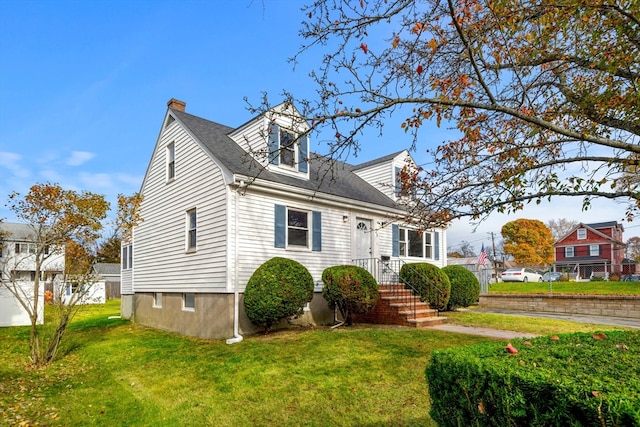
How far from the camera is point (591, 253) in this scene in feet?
138

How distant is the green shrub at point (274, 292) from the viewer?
939cm

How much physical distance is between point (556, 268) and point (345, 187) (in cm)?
4263

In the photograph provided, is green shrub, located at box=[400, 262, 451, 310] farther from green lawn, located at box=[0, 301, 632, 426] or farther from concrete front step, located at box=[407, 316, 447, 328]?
green lawn, located at box=[0, 301, 632, 426]

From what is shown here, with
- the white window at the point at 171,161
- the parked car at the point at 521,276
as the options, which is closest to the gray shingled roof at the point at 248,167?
the white window at the point at 171,161

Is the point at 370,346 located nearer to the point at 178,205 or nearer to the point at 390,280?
the point at 390,280

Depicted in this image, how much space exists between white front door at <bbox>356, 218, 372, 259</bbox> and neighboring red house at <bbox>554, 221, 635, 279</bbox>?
36.9 metres

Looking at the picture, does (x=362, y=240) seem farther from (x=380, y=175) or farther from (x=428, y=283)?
(x=380, y=175)

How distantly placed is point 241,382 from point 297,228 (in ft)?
19.8

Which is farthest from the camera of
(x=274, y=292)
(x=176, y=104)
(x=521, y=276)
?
(x=521, y=276)

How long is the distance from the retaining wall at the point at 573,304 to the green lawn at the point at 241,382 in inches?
207

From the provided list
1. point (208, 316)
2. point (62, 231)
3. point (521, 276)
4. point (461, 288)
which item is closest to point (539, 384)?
point (208, 316)

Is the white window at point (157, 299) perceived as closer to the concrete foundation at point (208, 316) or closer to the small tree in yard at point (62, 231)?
the concrete foundation at point (208, 316)

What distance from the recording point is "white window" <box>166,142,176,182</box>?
13.3m

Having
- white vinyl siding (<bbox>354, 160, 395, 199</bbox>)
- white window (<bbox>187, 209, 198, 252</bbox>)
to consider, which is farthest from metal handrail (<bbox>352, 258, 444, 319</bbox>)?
white window (<bbox>187, 209, 198, 252</bbox>)
